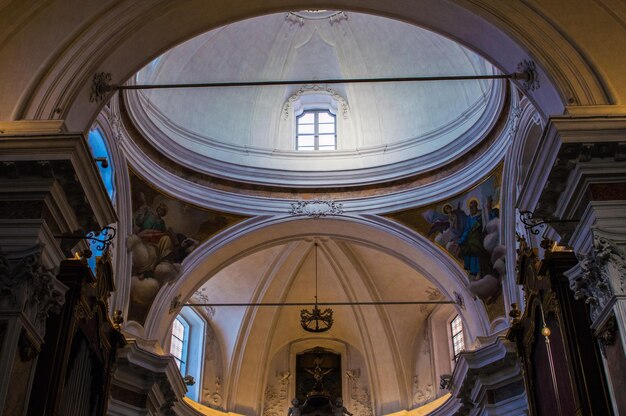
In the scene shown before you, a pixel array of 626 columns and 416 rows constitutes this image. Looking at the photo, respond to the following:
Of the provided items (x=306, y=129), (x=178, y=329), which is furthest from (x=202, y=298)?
(x=306, y=129)

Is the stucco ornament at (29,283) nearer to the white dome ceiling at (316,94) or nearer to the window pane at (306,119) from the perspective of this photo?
the white dome ceiling at (316,94)

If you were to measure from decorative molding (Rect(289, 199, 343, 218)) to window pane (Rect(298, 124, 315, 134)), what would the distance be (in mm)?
2415

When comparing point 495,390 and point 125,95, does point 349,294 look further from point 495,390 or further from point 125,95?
point 125,95

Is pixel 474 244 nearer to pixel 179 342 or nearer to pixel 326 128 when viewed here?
pixel 326 128

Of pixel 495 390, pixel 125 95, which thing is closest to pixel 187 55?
pixel 125 95

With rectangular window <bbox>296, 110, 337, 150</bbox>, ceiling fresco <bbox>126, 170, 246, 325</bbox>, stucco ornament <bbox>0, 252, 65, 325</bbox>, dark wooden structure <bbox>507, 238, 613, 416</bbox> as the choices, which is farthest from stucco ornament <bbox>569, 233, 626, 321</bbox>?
rectangular window <bbox>296, 110, 337, 150</bbox>

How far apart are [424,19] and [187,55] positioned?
8.73 m

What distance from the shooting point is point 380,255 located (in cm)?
2117

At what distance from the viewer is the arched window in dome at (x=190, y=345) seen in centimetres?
2131

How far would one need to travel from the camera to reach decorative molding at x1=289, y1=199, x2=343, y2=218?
18828 millimetres

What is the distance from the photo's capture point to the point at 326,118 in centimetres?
2084

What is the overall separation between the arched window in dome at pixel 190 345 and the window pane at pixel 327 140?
5846mm

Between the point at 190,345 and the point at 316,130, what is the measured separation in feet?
22.3

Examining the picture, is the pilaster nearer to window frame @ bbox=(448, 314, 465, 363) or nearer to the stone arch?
the stone arch
